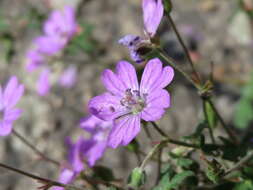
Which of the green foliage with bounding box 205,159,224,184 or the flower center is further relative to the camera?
the flower center

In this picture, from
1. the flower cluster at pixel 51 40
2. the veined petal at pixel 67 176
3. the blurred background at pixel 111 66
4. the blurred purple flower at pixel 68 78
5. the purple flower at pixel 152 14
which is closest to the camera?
the purple flower at pixel 152 14

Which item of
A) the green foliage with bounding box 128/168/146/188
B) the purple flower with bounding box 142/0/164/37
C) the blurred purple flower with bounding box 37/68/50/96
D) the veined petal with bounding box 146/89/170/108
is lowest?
the green foliage with bounding box 128/168/146/188

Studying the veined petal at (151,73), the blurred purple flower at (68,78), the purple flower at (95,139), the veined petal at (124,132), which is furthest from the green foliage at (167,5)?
the blurred purple flower at (68,78)

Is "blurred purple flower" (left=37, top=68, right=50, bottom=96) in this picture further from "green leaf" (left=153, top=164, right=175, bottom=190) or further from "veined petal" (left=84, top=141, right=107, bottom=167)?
"green leaf" (left=153, top=164, right=175, bottom=190)

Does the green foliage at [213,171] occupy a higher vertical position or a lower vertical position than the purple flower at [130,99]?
lower

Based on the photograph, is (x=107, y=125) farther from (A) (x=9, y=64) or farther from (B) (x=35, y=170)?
(A) (x=9, y=64)

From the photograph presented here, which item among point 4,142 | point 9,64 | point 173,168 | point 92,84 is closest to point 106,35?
point 92,84

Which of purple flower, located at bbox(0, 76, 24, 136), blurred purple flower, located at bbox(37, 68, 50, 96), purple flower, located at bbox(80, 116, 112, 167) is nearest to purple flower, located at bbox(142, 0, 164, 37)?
purple flower, located at bbox(80, 116, 112, 167)

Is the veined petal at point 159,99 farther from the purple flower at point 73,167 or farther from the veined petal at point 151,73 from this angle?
the purple flower at point 73,167
